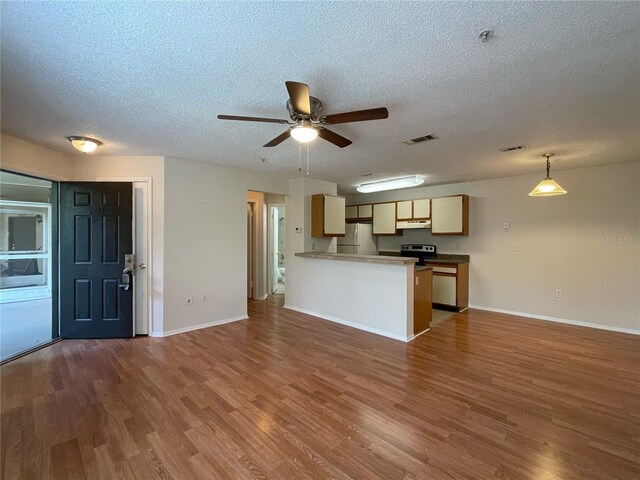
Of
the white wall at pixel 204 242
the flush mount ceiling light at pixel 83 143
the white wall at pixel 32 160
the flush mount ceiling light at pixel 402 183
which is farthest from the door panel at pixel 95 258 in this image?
the flush mount ceiling light at pixel 402 183

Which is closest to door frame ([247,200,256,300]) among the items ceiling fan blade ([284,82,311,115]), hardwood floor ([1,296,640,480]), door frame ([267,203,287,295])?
door frame ([267,203,287,295])

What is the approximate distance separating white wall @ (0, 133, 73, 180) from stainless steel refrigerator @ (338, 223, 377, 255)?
485 centimetres

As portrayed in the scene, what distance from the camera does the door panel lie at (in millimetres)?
3600

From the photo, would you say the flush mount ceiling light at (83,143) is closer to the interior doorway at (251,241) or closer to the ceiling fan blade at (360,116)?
the ceiling fan blade at (360,116)

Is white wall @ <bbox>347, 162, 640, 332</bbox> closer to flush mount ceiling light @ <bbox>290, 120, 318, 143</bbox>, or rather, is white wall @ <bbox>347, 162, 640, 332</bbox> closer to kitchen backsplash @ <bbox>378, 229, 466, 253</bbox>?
kitchen backsplash @ <bbox>378, 229, 466, 253</bbox>

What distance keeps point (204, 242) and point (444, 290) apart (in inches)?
169

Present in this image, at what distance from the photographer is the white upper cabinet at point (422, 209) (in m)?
5.50

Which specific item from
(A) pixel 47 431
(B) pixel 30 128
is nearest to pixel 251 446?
(A) pixel 47 431

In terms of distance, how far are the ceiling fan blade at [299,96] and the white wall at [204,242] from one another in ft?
9.07

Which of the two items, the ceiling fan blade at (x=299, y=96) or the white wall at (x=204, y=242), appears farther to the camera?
the white wall at (x=204, y=242)

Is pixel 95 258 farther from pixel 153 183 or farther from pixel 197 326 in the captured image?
pixel 197 326

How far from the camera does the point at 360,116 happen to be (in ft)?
6.38

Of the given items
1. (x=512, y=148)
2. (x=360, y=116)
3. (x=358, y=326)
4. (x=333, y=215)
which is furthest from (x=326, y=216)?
(x=360, y=116)

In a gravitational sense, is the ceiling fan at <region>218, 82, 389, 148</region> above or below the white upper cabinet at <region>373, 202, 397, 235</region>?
above
